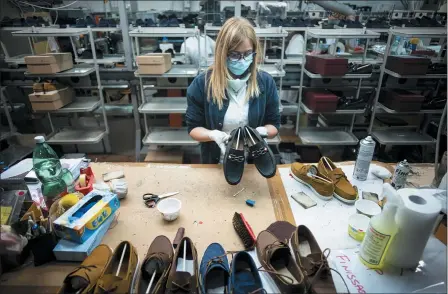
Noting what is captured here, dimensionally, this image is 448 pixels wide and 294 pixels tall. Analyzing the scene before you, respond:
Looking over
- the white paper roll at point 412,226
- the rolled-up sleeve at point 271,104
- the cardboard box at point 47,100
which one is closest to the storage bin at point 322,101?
the rolled-up sleeve at point 271,104

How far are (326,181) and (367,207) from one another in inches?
7.7

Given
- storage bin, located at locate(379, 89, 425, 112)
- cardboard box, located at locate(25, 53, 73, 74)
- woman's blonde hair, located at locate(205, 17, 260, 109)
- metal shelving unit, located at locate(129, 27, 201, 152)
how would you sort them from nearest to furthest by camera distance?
woman's blonde hair, located at locate(205, 17, 260, 109) → cardboard box, located at locate(25, 53, 73, 74) → metal shelving unit, located at locate(129, 27, 201, 152) → storage bin, located at locate(379, 89, 425, 112)

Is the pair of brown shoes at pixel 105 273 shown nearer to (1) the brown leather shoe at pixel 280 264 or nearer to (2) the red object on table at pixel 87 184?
(2) the red object on table at pixel 87 184

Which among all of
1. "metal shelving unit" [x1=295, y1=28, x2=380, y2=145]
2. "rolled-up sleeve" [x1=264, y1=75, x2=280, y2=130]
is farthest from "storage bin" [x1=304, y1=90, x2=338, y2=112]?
"rolled-up sleeve" [x1=264, y1=75, x2=280, y2=130]

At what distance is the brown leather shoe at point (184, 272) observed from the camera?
0.84 metres

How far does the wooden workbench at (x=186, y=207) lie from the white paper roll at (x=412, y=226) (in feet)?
1.29

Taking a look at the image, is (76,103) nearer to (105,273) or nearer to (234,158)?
(234,158)

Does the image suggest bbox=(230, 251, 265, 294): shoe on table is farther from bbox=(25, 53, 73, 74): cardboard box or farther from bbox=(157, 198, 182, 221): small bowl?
bbox=(25, 53, 73, 74): cardboard box

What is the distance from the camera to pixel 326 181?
126cm

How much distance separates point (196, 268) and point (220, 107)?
0.90 m

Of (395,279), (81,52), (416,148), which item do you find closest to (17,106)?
(81,52)

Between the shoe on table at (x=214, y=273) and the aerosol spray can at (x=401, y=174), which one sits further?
the aerosol spray can at (x=401, y=174)

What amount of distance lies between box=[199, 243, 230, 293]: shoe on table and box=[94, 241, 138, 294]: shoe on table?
219 mm

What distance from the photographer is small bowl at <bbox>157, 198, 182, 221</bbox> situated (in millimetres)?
1136
